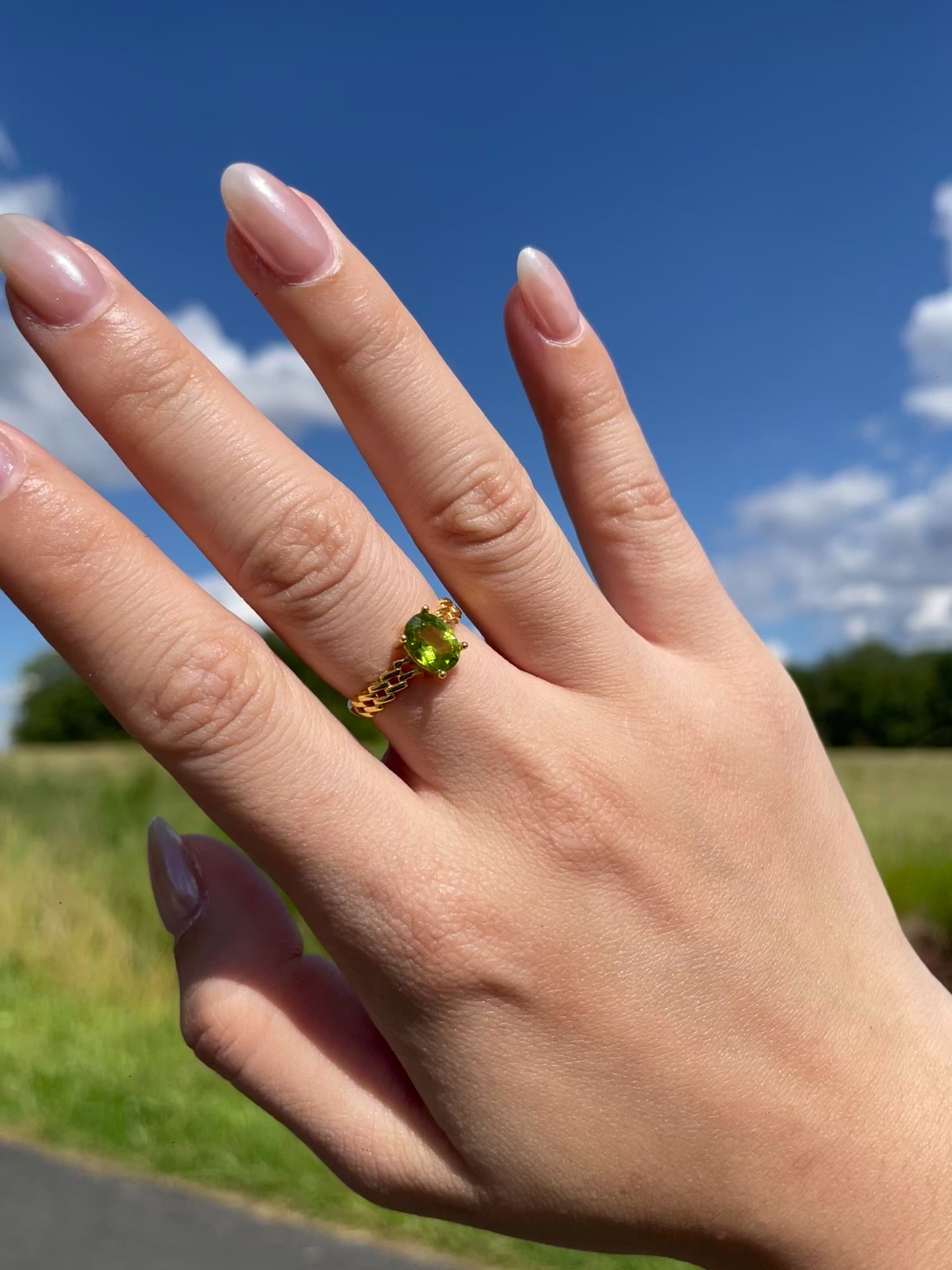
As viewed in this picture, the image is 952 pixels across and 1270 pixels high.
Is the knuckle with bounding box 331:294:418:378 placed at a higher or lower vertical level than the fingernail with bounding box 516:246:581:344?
lower

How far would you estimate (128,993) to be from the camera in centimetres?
657

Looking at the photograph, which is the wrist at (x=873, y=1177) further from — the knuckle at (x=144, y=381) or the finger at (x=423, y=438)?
the knuckle at (x=144, y=381)

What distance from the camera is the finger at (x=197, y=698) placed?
47.5 inches

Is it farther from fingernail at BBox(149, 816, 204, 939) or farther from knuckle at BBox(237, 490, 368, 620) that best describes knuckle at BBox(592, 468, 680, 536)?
fingernail at BBox(149, 816, 204, 939)

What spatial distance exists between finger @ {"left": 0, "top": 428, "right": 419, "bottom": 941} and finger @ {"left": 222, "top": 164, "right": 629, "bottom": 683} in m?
0.31

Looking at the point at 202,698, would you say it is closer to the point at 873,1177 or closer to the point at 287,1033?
the point at 287,1033

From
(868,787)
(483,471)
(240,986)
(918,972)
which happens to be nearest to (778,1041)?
(918,972)

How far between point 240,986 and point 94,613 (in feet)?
2.02

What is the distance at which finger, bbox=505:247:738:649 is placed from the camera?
1.52 meters

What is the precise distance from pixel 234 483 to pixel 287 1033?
0.82 meters

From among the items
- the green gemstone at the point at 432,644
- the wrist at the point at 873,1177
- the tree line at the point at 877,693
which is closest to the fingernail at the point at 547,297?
the green gemstone at the point at 432,644

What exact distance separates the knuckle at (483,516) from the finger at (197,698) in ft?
1.11

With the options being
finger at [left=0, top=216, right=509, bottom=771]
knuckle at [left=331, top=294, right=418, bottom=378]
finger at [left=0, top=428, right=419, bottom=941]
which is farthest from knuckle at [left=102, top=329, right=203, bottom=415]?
knuckle at [left=331, top=294, right=418, bottom=378]

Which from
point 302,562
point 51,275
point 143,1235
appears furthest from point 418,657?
point 143,1235
